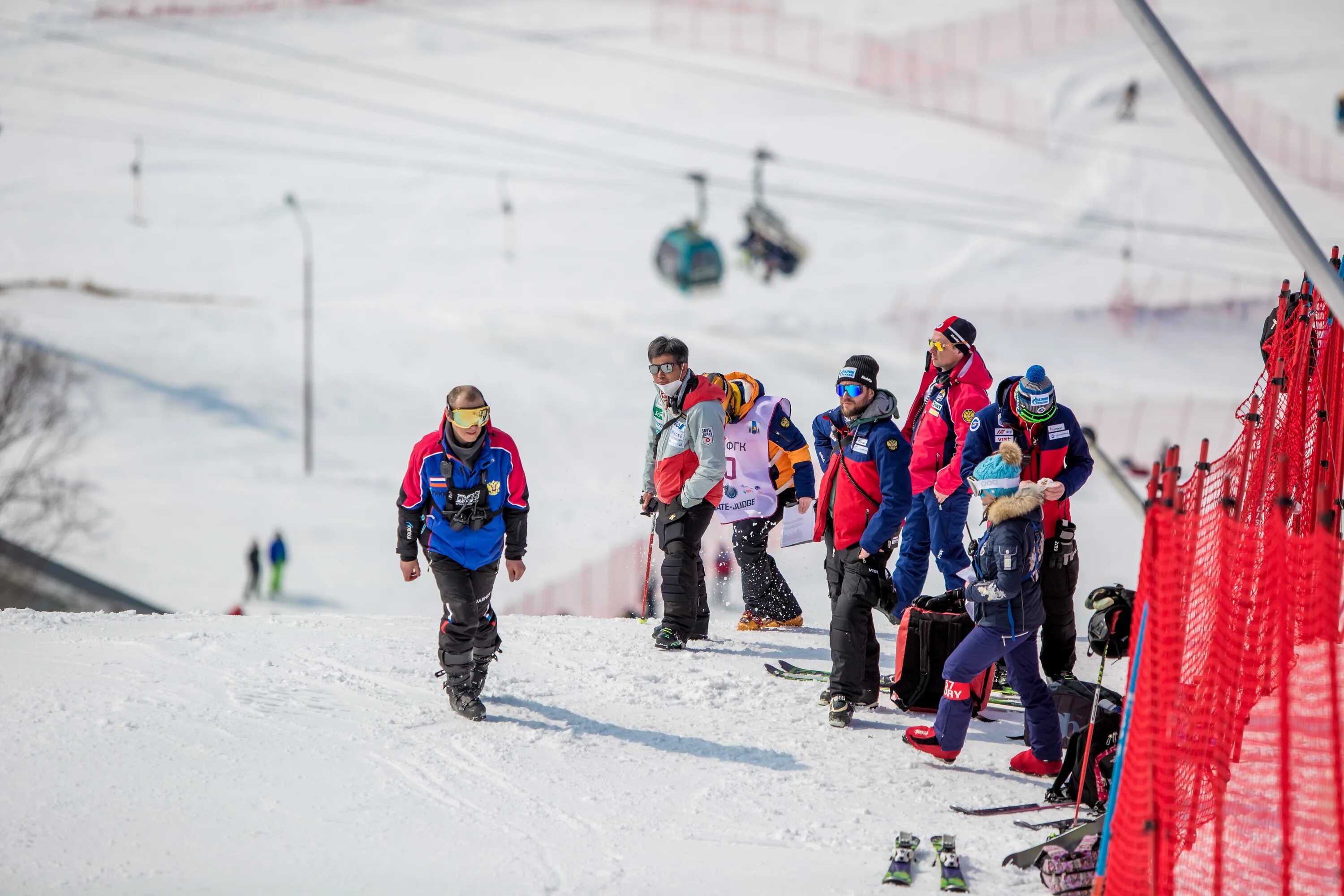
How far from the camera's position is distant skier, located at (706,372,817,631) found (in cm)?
807

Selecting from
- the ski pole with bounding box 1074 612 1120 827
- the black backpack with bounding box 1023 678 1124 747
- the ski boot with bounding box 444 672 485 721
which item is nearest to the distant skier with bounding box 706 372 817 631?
the ski boot with bounding box 444 672 485 721

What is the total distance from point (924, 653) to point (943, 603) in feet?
0.94

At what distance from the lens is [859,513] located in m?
6.57

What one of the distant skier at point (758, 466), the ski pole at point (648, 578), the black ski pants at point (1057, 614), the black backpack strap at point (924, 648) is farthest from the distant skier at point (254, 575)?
the black ski pants at point (1057, 614)

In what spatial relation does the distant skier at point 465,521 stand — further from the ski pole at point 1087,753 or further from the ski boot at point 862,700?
the ski pole at point 1087,753

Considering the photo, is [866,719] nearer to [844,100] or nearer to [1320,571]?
[1320,571]

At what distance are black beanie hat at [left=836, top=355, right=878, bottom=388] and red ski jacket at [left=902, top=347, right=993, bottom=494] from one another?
664 millimetres

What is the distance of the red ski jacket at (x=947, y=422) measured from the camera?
7027 mm

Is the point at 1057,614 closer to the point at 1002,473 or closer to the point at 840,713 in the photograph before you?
the point at 840,713

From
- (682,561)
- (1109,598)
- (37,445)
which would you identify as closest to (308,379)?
(37,445)

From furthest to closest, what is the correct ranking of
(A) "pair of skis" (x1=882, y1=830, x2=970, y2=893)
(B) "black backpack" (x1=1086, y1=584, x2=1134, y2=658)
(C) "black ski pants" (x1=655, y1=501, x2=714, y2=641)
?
(C) "black ski pants" (x1=655, y1=501, x2=714, y2=641)
(B) "black backpack" (x1=1086, y1=584, x2=1134, y2=658)
(A) "pair of skis" (x1=882, y1=830, x2=970, y2=893)

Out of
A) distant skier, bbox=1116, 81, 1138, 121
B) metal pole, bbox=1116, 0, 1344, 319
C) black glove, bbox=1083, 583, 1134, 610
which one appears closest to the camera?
metal pole, bbox=1116, 0, 1344, 319

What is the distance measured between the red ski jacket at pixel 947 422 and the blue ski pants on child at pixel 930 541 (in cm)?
11

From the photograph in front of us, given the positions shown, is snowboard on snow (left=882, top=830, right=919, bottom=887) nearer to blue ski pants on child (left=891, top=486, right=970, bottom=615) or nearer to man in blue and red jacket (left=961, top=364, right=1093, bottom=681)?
man in blue and red jacket (left=961, top=364, right=1093, bottom=681)
